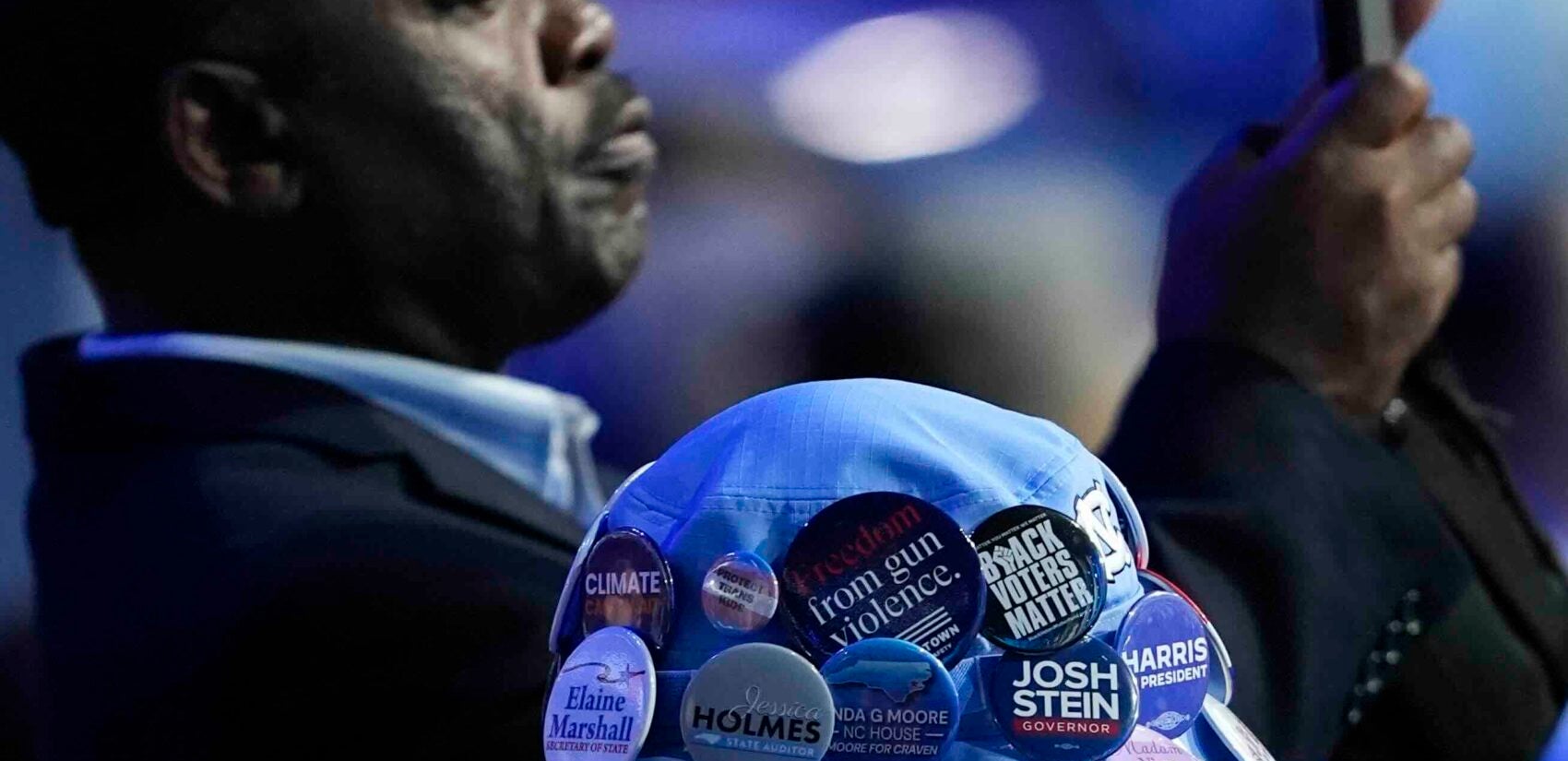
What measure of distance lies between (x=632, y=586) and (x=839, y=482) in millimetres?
105

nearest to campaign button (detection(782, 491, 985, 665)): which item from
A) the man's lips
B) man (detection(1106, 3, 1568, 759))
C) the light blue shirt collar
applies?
man (detection(1106, 3, 1568, 759))

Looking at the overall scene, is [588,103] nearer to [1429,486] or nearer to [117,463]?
[117,463]

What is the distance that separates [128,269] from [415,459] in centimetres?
32

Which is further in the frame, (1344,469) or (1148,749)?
(1344,469)

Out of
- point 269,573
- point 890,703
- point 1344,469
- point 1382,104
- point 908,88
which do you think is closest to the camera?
point 890,703

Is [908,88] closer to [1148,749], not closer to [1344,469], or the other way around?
[1344,469]

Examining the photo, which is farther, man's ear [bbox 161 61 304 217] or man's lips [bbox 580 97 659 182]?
man's lips [bbox 580 97 659 182]

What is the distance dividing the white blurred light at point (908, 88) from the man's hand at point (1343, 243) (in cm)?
24

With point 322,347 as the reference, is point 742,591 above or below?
above

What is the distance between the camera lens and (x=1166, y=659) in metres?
0.76

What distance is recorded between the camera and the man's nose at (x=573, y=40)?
5.21ft

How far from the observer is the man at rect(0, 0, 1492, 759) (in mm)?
1296

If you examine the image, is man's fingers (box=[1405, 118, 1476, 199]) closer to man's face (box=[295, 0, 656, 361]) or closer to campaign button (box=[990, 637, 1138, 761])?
man's face (box=[295, 0, 656, 361])

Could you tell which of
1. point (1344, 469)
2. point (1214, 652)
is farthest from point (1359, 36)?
point (1214, 652)
